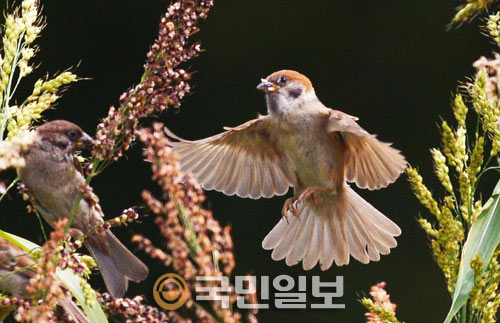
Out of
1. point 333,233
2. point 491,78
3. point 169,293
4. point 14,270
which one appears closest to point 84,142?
point 14,270

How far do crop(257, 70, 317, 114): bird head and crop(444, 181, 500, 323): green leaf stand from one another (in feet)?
2.56

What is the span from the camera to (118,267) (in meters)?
1.12

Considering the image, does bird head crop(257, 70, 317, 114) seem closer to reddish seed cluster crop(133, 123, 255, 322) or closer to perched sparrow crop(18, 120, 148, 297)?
perched sparrow crop(18, 120, 148, 297)

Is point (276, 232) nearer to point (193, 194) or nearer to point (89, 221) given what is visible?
point (89, 221)

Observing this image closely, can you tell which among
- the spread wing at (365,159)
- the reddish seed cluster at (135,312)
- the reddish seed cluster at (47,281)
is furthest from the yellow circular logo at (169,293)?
the spread wing at (365,159)

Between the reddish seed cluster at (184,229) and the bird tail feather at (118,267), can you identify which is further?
the bird tail feather at (118,267)

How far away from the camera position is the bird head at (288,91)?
5.74 feet

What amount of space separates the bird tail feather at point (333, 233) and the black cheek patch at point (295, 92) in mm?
290

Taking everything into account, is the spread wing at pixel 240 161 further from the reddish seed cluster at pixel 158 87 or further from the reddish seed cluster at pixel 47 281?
the reddish seed cluster at pixel 47 281

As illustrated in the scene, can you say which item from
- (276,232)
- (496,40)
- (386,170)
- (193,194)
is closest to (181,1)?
(193,194)

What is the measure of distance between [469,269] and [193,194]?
1.38 ft

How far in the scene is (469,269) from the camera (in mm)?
962

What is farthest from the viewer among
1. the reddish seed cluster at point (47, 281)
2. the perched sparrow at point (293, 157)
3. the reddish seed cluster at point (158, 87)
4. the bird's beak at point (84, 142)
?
the perched sparrow at point (293, 157)

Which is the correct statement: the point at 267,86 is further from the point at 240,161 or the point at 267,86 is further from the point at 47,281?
the point at 47,281
